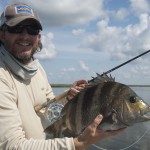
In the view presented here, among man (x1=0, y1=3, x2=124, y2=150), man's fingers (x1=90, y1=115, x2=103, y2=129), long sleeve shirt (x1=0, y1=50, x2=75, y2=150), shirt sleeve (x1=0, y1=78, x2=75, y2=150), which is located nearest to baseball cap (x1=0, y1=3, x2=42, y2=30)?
man (x1=0, y1=3, x2=124, y2=150)

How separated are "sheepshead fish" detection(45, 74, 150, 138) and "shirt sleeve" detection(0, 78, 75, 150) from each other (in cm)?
35

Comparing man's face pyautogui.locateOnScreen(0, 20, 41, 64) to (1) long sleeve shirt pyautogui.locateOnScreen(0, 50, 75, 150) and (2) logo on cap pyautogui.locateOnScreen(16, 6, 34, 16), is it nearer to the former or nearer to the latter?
(2) logo on cap pyautogui.locateOnScreen(16, 6, 34, 16)

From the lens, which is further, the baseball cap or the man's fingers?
the baseball cap

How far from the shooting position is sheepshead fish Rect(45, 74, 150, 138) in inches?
161

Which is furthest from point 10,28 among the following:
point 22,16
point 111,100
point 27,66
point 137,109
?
point 137,109

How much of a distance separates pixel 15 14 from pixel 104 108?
2089 mm

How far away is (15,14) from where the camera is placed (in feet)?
16.8

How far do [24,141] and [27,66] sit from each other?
4.54 ft

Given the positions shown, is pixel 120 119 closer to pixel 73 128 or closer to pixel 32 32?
pixel 73 128

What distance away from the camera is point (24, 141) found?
4.29 m

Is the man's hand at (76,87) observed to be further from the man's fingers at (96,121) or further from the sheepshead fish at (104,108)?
the man's fingers at (96,121)

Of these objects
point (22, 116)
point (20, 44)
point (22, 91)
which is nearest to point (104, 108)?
point (22, 116)

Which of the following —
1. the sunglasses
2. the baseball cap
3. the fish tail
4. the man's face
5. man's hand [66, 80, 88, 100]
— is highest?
the baseball cap

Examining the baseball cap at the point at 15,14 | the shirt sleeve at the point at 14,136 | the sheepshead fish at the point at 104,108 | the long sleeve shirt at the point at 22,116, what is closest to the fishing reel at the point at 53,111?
the long sleeve shirt at the point at 22,116
